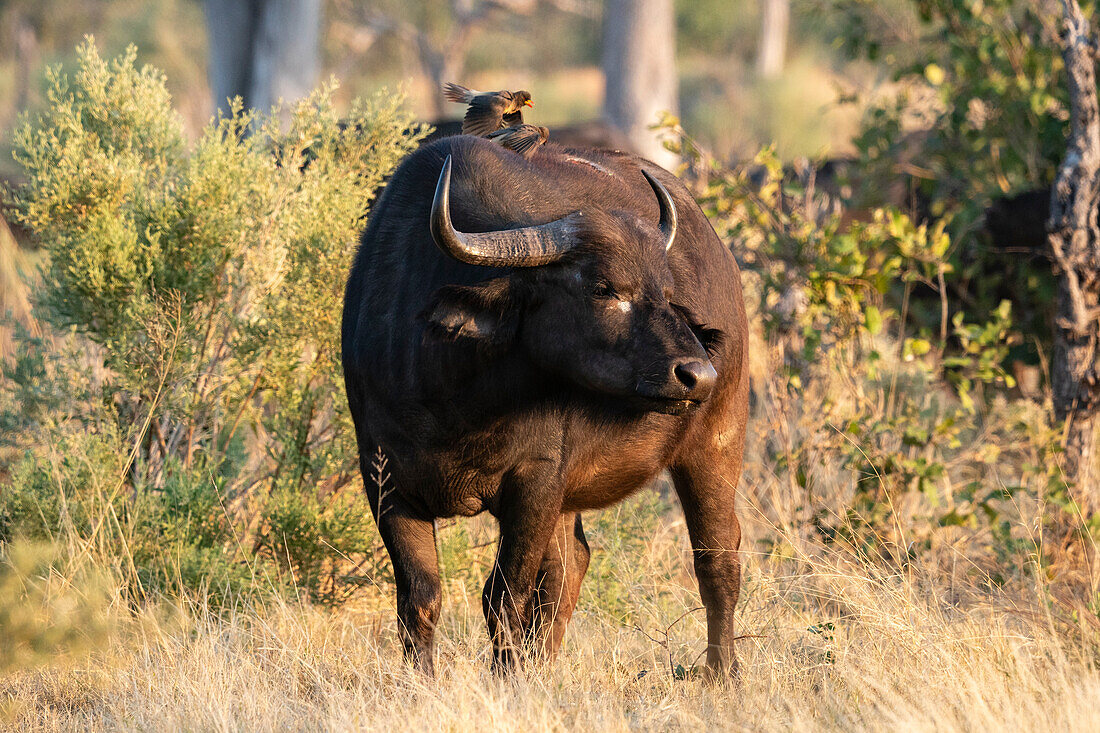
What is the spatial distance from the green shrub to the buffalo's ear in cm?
176

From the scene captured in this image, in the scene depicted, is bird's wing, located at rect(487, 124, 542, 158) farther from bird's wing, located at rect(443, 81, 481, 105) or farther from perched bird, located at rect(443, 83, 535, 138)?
bird's wing, located at rect(443, 81, 481, 105)

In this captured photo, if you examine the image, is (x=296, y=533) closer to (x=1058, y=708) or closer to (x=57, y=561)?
(x=57, y=561)

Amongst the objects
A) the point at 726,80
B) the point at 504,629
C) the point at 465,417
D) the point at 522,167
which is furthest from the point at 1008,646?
the point at 726,80

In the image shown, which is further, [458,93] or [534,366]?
[458,93]

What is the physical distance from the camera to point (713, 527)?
15.9 ft

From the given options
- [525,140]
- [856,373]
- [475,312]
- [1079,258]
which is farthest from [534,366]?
[1079,258]

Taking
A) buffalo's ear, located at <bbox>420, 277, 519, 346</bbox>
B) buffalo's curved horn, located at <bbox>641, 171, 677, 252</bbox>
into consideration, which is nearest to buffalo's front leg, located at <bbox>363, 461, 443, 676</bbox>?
buffalo's ear, located at <bbox>420, 277, 519, 346</bbox>

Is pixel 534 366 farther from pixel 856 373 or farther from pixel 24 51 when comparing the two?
pixel 24 51

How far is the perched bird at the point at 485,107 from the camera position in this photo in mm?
4871

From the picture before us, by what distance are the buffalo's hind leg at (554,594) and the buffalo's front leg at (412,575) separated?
413 millimetres

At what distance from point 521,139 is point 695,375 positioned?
4.92 ft

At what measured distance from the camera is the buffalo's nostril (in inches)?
138

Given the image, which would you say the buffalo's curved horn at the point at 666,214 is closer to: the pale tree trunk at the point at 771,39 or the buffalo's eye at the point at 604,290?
the buffalo's eye at the point at 604,290

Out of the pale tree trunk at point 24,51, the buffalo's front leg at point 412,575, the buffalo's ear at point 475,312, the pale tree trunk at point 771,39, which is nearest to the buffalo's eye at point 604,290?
the buffalo's ear at point 475,312
